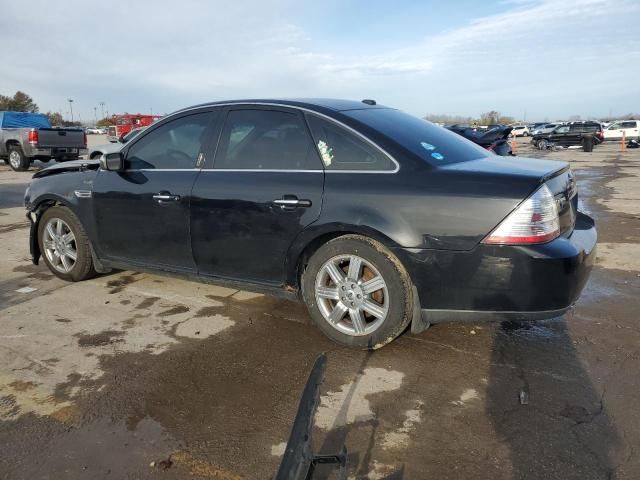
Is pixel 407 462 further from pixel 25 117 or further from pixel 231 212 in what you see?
pixel 25 117

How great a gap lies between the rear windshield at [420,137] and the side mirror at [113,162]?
1983mm

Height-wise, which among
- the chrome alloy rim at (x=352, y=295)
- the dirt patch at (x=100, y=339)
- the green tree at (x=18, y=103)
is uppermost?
the green tree at (x=18, y=103)

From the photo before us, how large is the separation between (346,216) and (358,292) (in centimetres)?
51

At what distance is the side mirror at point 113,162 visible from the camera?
14.1ft

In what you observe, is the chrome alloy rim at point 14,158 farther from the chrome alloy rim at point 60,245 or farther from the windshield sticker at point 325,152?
the windshield sticker at point 325,152

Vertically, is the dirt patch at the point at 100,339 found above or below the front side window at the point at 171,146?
below

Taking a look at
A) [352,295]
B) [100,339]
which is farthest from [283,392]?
[100,339]

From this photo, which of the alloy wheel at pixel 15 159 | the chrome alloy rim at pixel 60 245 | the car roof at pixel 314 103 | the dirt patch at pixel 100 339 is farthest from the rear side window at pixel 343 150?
the alloy wheel at pixel 15 159

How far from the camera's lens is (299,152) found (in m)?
3.61

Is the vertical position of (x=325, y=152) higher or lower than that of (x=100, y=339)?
higher

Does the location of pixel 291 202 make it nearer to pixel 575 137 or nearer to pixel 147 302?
pixel 147 302

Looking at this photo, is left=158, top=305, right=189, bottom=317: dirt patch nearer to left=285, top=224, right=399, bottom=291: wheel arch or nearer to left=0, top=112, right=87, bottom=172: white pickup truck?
left=285, top=224, right=399, bottom=291: wheel arch

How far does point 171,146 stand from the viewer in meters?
4.24

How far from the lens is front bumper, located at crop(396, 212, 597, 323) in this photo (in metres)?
2.90
